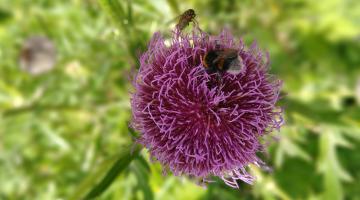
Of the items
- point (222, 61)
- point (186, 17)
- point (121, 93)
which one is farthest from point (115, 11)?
point (121, 93)

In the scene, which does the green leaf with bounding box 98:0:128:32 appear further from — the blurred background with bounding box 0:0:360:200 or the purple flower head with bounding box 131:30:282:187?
the blurred background with bounding box 0:0:360:200

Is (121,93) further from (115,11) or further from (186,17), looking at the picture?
(186,17)

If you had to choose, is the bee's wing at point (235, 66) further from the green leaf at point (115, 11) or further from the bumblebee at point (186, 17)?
the green leaf at point (115, 11)

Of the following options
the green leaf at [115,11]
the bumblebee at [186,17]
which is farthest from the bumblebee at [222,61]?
the green leaf at [115,11]

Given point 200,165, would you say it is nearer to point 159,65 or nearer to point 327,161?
point 159,65

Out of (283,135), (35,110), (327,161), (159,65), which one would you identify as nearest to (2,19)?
(35,110)
